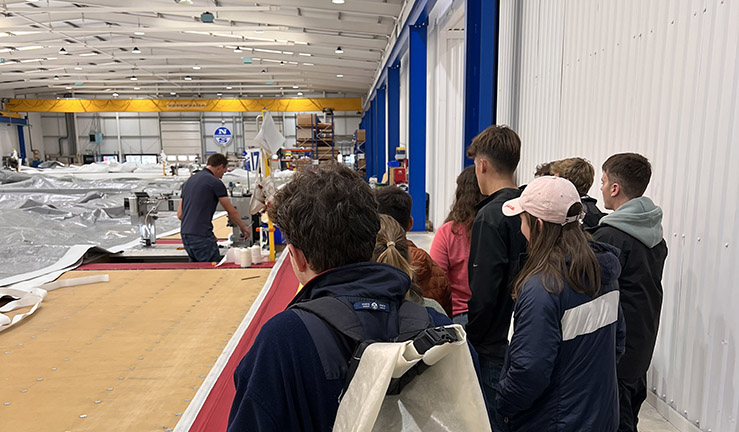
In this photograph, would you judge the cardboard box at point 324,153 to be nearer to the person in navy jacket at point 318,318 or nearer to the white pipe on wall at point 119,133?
the white pipe on wall at point 119,133

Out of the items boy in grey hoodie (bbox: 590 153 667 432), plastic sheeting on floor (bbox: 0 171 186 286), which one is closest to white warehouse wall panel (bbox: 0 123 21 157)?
plastic sheeting on floor (bbox: 0 171 186 286)

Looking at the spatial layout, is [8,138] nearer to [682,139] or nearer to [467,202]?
[467,202]

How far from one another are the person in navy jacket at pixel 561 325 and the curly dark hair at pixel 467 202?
0.76m

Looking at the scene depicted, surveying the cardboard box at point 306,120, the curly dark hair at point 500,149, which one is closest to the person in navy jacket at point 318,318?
the curly dark hair at point 500,149

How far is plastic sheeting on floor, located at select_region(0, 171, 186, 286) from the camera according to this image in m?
4.05

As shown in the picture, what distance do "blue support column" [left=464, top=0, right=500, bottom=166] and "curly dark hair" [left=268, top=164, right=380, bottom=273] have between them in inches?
154

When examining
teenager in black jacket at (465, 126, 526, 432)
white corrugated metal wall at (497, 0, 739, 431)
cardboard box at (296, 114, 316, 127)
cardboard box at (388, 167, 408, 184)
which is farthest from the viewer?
cardboard box at (296, 114, 316, 127)

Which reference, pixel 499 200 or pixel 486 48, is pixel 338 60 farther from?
pixel 499 200

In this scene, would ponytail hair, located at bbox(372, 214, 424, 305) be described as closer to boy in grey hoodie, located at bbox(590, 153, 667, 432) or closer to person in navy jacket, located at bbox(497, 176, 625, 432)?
person in navy jacket, located at bbox(497, 176, 625, 432)

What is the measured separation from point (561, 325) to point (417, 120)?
25.0 feet

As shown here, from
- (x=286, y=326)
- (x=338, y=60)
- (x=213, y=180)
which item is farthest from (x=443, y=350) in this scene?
(x=338, y=60)

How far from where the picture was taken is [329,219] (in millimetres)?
985

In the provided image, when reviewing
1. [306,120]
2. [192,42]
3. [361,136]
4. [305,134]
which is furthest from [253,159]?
[361,136]

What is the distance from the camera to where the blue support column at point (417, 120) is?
28.0 feet
